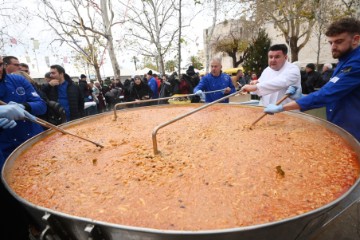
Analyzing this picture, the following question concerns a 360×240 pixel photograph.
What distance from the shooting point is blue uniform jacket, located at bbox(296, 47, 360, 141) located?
2.00 meters

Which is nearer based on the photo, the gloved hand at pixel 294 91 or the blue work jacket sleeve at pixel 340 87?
the blue work jacket sleeve at pixel 340 87

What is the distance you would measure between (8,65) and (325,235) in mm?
4604

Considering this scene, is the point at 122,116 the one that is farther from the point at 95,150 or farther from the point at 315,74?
the point at 315,74

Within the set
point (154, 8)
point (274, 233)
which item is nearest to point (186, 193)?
point (274, 233)

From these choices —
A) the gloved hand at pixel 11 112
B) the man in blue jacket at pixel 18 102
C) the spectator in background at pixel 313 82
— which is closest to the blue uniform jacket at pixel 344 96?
the gloved hand at pixel 11 112

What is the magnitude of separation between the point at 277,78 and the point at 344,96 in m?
0.80

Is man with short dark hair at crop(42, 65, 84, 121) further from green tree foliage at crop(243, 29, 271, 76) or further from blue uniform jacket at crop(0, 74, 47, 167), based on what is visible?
green tree foliage at crop(243, 29, 271, 76)

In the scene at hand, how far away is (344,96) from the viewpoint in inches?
86.7

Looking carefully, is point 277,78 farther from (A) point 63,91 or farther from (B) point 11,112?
(A) point 63,91

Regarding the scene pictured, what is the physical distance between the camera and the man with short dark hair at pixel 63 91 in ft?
15.1

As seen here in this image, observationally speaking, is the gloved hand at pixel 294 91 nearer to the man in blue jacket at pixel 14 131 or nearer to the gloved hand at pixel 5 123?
the man in blue jacket at pixel 14 131

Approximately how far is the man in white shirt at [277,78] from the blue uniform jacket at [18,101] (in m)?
2.52

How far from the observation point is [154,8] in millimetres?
14703

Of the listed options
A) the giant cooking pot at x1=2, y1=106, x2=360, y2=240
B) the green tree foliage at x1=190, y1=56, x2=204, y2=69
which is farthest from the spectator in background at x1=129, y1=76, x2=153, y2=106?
the green tree foliage at x1=190, y1=56, x2=204, y2=69
